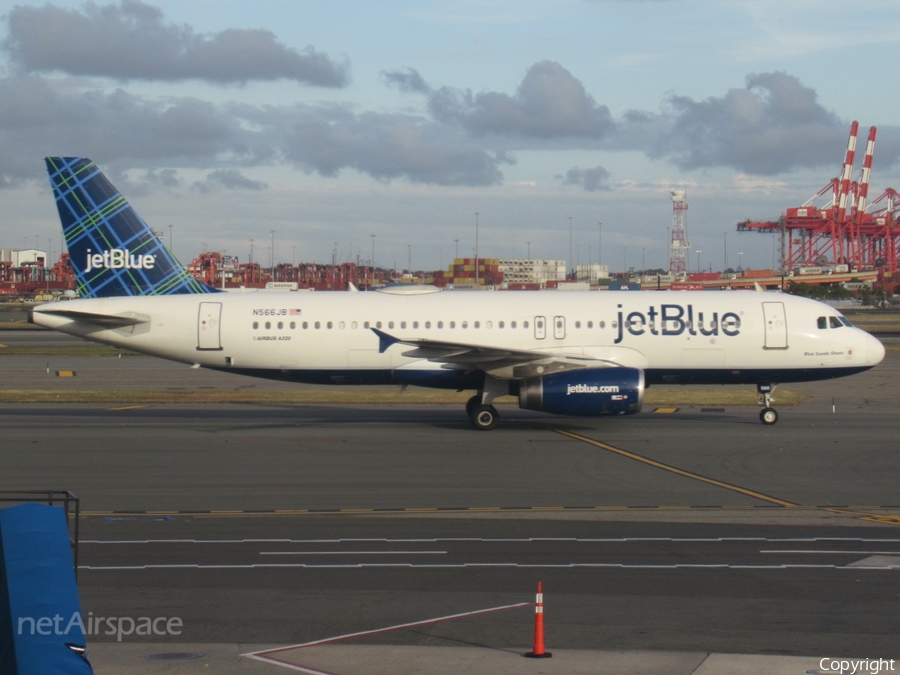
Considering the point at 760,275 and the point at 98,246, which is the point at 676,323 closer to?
the point at 98,246

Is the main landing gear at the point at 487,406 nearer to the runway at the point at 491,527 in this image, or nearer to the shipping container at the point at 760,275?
the runway at the point at 491,527

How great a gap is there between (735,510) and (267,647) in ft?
33.4

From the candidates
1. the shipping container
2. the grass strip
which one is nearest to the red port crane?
the shipping container

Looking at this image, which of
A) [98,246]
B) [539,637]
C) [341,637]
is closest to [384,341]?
[98,246]

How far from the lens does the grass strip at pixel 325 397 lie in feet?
119

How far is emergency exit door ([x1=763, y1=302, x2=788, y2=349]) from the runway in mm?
2459

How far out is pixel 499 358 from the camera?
27.3 m

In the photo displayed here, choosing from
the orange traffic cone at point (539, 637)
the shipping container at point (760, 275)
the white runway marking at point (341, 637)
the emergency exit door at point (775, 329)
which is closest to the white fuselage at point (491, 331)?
the emergency exit door at point (775, 329)

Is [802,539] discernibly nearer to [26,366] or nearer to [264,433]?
[264,433]

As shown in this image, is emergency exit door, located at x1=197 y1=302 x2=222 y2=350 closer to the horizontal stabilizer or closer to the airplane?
the airplane

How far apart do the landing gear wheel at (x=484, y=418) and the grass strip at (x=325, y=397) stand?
27.0ft

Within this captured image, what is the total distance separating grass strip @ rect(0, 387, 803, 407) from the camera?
36.3m

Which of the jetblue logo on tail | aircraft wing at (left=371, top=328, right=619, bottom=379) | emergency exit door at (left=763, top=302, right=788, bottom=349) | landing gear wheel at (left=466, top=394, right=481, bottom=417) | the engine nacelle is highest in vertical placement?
the jetblue logo on tail

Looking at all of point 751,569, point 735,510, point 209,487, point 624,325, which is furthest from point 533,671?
point 624,325
